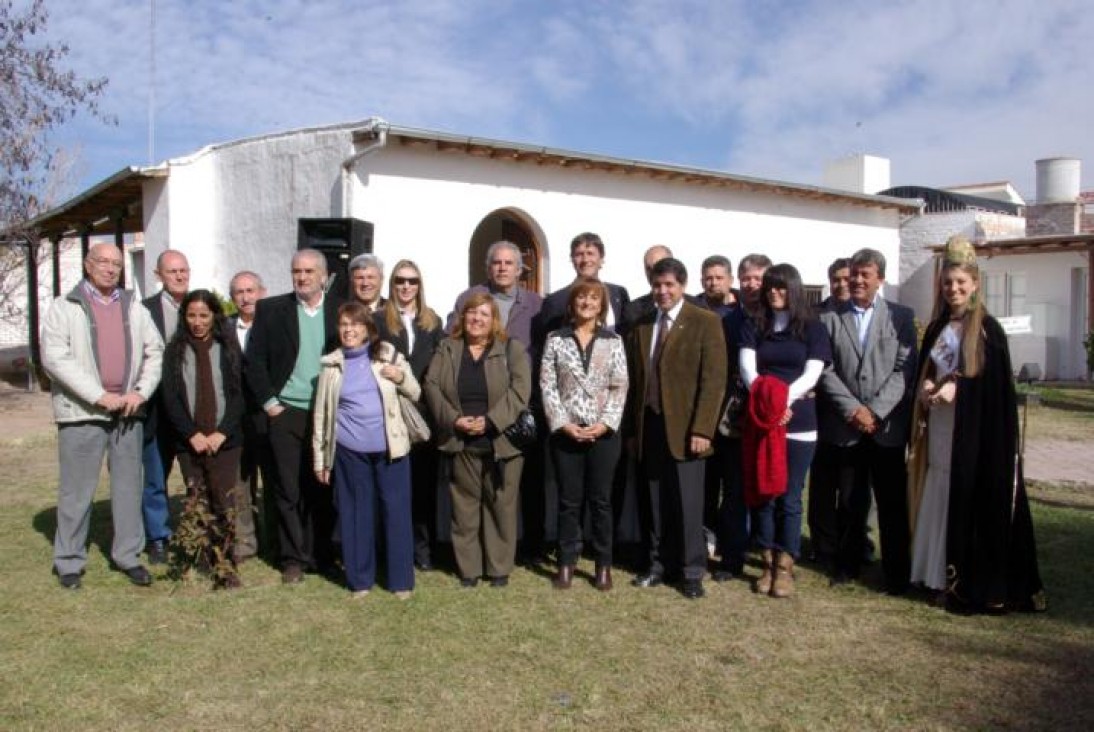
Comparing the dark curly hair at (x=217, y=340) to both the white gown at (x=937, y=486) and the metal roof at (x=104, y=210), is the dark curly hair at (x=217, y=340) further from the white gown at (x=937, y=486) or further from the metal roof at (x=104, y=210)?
the metal roof at (x=104, y=210)

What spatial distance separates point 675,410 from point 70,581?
3.65 m

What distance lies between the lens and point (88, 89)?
13664 millimetres

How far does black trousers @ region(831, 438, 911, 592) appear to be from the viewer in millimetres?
5207

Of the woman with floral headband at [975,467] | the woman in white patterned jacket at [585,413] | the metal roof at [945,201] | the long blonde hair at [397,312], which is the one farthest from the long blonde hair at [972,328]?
the metal roof at [945,201]

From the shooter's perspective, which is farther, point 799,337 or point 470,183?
point 470,183

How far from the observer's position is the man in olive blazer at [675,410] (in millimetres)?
5129

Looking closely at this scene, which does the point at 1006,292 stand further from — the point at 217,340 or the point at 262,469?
the point at 217,340

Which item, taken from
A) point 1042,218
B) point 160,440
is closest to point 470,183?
point 160,440

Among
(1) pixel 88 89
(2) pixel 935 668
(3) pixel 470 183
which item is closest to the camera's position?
(2) pixel 935 668

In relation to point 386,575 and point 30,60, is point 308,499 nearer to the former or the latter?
point 386,575

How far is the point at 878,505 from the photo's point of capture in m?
5.32

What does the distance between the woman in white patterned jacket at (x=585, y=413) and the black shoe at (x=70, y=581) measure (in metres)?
2.81

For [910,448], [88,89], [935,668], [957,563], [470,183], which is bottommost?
[935,668]

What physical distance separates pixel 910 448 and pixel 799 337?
35.2 inches
